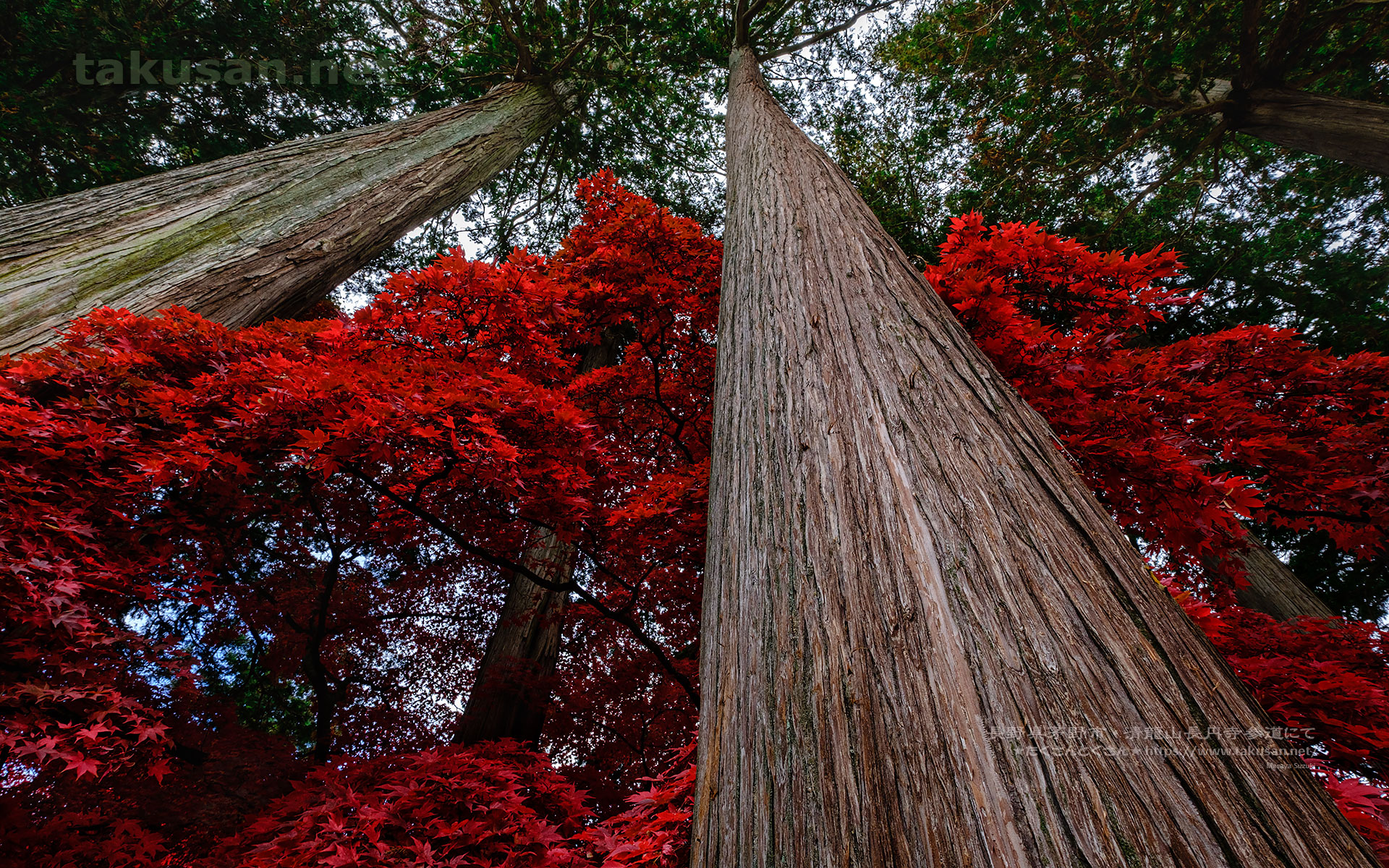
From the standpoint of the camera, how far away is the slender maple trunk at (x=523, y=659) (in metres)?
3.76

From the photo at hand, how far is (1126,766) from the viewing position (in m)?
0.52

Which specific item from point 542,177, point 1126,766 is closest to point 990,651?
point 1126,766

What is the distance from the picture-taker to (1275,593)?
4.91 meters

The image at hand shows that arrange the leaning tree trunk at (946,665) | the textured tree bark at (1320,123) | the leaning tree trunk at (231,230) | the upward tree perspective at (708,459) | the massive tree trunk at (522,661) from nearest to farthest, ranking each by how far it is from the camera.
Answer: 1. the leaning tree trunk at (946,665)
2. the upward tree perspective at (708,459)
3. the leaning tree trunk at (231,230)
4. the massive tree trunk at (522,661)
5. the textured tree bark at (1320,123)

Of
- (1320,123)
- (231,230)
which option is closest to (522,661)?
(231,230)

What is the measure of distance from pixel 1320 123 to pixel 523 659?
8235mm

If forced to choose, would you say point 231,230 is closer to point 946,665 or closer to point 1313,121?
point 946,665

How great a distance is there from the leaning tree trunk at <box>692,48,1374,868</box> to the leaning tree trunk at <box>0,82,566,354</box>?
150 inches

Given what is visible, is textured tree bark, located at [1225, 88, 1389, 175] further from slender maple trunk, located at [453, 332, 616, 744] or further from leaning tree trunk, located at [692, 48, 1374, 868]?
slender maple trunk, located at [453, 332, 616, 744]

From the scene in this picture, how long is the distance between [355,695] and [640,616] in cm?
299

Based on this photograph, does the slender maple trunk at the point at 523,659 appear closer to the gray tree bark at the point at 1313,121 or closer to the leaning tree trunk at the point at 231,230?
the leaning tree trunk at the point at 231,230

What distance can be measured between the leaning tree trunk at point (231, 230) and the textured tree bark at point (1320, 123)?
7956 mm

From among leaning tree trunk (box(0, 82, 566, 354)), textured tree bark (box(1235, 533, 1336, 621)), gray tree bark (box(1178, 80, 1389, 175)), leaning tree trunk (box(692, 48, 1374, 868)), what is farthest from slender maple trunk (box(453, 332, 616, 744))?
gray tree bark (box(1178, 80, 1389, 175))

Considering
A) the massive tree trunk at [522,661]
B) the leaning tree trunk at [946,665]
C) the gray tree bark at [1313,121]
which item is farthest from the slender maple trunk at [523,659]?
the gray tree bark at [1313,121]
